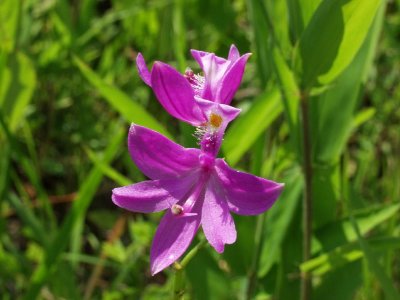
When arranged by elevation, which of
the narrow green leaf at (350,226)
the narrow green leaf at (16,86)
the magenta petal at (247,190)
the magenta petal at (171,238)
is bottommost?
the narrow green leaf at (350,226)

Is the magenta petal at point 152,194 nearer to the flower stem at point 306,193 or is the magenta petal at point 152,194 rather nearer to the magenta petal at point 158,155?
the magenta petal at point 158,155

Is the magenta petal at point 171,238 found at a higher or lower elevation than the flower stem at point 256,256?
higher

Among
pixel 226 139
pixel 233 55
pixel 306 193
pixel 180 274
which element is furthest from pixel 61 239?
pixel 233 55

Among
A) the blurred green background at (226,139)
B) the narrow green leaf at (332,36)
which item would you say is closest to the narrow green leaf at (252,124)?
the blurred green background at (226,139)

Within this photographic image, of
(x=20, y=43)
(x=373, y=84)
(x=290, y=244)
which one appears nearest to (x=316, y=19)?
(x=290, y=244)

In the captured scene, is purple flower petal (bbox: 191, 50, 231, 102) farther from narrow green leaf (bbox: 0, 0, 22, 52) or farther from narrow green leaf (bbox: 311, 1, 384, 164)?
narrow green leaf (bbox: 0, 0, 22, 52)

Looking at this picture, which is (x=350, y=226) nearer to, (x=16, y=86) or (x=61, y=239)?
(x=61, y=239)

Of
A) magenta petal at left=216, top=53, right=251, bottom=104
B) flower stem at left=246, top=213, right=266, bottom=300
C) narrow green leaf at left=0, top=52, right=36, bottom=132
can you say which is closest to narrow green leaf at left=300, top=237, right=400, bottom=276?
flower stem at left=246, top=213, right=266, bottom=300
